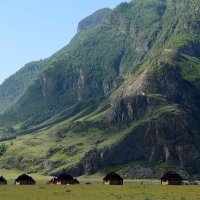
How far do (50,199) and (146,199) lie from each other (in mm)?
20906

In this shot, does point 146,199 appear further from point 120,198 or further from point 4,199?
point 4,199

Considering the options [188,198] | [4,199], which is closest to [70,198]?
[4,199]

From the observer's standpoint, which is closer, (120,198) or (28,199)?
(28,199)

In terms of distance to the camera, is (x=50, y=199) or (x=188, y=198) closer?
(x=50, y=199)

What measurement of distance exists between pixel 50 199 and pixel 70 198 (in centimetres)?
536

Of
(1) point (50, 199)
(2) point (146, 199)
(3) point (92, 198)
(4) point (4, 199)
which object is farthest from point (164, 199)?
(4) point (4, 199)

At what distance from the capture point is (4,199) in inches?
4146

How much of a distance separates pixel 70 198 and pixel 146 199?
16.6 m

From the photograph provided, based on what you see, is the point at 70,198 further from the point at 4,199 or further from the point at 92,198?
the point at 4,199

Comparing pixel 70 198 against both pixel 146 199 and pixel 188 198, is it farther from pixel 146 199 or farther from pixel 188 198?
pixel 188 198

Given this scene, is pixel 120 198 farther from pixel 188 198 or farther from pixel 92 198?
pixel 188 198

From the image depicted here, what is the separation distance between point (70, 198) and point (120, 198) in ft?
37.0

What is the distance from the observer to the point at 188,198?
114 metres

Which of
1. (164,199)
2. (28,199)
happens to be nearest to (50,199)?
(28,199)
